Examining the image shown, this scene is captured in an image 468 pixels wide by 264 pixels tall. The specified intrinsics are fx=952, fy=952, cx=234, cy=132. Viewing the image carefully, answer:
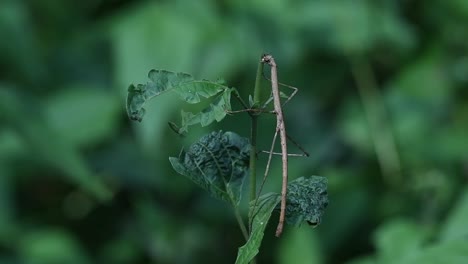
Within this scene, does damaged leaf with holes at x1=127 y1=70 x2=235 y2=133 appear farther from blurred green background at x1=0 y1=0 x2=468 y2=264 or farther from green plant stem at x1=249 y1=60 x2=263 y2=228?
blurred green background at x1=0 y1=0 x2=468 y2=264

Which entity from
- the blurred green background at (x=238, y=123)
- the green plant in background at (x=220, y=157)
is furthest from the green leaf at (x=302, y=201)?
the blurred green background at (x=238, y=123)

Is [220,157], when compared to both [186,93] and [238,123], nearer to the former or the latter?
[186,93]

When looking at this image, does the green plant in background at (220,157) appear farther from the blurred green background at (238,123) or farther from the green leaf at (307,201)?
the blurred green background at (238,123)

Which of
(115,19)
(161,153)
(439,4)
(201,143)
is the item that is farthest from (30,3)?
(201,143)

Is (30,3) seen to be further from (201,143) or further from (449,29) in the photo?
(201,143)

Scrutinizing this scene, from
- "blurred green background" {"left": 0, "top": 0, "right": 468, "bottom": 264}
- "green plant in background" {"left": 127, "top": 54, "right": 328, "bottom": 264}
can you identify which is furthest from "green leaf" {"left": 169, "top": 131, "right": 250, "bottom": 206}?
"blurred green background" {"left": 0, "top": 0, "right": 468, "bottom": 264}

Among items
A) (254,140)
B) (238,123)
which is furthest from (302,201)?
(238,123)
